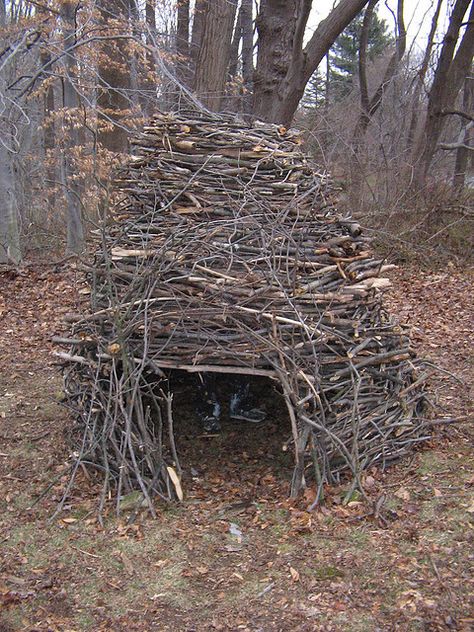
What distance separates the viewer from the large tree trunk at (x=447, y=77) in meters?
13.0

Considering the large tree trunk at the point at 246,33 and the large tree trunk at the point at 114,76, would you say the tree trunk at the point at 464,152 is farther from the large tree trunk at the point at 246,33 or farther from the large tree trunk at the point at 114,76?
the large tree trunk at the point at 114,76

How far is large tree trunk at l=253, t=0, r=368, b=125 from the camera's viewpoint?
9.69 meters

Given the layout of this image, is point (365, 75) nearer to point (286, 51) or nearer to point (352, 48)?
point (286, 51)

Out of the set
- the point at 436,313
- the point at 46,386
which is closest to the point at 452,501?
the point at 46,386

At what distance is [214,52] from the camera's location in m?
10.5

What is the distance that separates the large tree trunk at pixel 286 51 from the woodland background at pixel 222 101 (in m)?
0.02

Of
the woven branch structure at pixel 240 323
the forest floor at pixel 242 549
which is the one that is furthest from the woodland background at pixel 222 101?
the forest floor at pixel 242 549

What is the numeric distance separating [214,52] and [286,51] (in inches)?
49.4

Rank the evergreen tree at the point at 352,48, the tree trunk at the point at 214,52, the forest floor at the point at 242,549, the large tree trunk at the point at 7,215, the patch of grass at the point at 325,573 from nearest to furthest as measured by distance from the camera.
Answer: the forest floor at the point at 242,549
the patch of grass at the point at 325,573
the tree trunk at the point at 214,52
the large tree trunk at the point at 7,215
the evergreen tree at the point at 352,48

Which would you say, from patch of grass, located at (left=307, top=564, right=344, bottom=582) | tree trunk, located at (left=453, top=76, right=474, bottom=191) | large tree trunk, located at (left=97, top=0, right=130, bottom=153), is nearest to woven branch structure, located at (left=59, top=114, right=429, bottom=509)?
patch of grass, located at (left=307, top=564, right=344, bottom=582)

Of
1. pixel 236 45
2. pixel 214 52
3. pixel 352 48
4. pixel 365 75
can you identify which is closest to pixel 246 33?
pixel 236 45

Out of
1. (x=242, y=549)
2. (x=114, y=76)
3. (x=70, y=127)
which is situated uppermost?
(x=114, y=76)

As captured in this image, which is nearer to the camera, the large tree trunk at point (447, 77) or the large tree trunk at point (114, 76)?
the large tree trunk at point (114, 76)

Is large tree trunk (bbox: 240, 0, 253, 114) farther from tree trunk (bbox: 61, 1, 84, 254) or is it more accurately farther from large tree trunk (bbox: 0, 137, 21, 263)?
large tree trunk (bbox: 0, 137, 21, 263)
